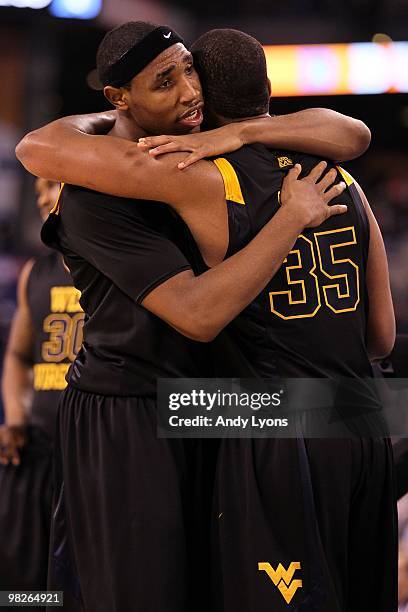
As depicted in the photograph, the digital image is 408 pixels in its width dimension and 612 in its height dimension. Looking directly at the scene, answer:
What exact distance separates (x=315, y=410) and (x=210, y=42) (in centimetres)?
105

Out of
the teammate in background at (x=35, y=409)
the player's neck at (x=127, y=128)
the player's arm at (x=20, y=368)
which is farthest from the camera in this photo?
the player's arm at (x=20, y=368)

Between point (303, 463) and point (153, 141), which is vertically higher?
point (153, 141)

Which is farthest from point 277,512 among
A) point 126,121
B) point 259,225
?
point 126,121

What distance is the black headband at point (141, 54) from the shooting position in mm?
2494

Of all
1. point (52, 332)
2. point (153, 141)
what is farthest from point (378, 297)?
point (52, 332)

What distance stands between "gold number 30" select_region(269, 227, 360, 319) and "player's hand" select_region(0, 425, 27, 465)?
1.85 meters

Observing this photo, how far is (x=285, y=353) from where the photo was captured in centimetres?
246

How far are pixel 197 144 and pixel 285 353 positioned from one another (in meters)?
0.60

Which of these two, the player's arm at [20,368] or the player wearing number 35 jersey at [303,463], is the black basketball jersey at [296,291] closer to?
the player wearing number 35 jersey at [303,463]

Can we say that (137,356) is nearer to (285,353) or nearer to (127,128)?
(285,353)

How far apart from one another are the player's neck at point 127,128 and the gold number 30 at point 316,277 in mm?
574

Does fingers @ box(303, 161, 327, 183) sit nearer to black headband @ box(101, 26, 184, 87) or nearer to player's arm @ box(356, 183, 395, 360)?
player's arm @ box(356, 183, 395, 360)

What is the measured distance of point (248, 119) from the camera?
2580mm

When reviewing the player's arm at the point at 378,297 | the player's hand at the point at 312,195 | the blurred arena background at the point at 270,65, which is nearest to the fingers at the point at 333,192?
the player's hand at the point at 312,195
